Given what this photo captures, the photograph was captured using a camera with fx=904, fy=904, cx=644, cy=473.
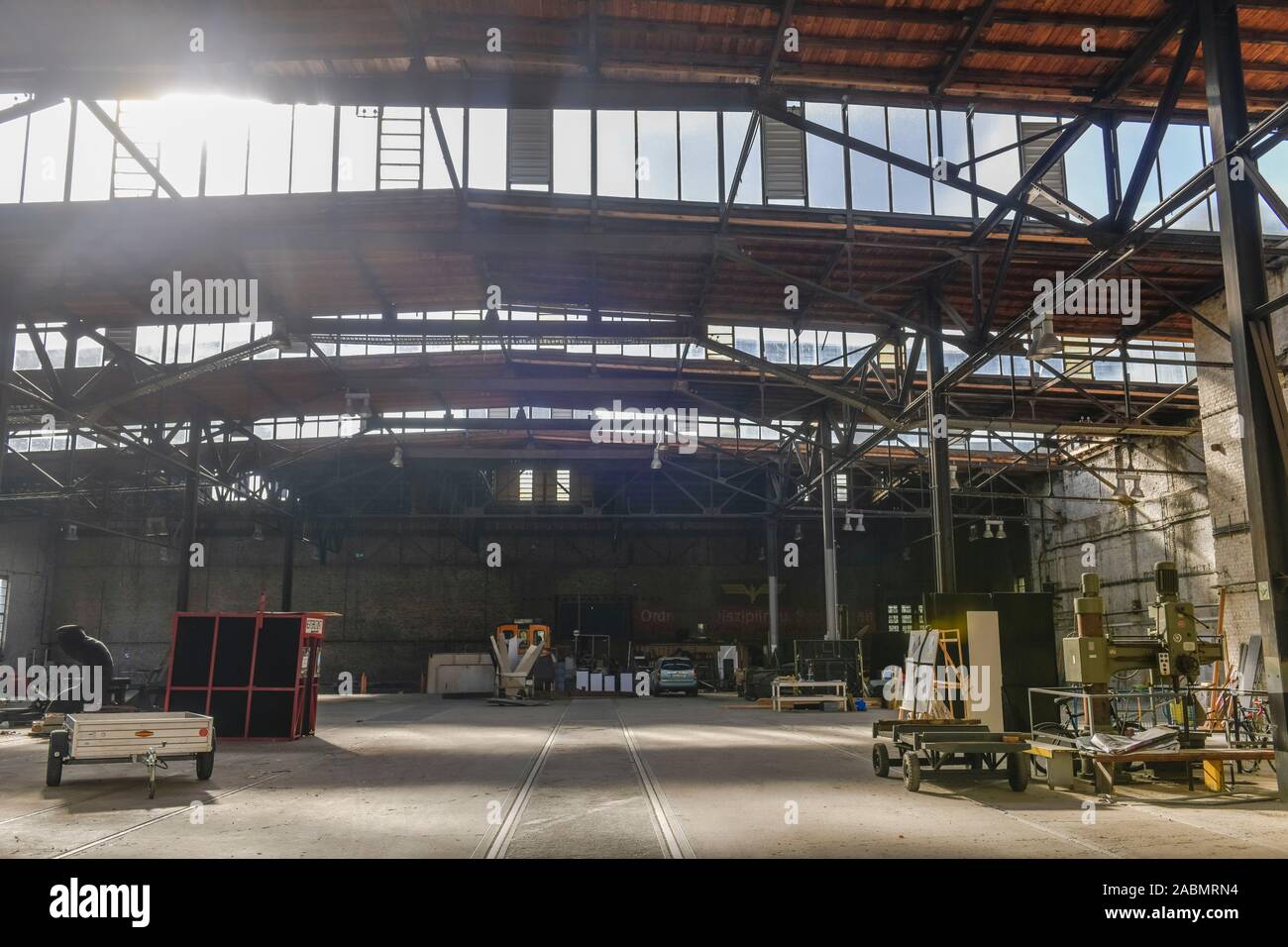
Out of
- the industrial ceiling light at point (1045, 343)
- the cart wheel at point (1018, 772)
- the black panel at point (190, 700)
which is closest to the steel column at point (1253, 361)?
the cart wheel at point (1018, 772)

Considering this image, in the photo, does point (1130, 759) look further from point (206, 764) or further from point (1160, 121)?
point (206, 764)

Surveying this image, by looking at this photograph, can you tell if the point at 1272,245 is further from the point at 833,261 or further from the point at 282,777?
the point at 282,777

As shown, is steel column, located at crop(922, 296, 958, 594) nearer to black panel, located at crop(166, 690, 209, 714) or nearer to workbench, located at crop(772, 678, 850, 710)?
workbench, located at crop(772, 678, 850, 710)

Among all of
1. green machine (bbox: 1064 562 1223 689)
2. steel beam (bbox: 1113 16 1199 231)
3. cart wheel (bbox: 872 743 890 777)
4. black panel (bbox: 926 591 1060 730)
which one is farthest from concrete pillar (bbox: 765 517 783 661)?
steel beam (bbox: 1113 16 1199 231)

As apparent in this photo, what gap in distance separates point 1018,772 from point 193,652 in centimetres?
1396

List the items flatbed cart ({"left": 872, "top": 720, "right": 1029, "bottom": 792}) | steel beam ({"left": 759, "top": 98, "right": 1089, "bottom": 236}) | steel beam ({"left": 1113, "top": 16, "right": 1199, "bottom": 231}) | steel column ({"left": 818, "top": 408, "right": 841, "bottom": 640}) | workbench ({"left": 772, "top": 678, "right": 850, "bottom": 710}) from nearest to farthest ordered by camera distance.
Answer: flatbed cart ({"left": 872, "top": 720, "right": 1029, "bottom": 792}) < steel beam ({"left": 1113, "top": 16, "right": 1199, "bottom": 231}) < steel beam ({"left": 759, "top": 98, "right": 1089, "bottom": 236}) < workbench ({"left": 772, "top": 678, "right": 850, "bottom": 710}) < steel column ({"left": 818, "top": 408, "right": 841, "bottom": 640})

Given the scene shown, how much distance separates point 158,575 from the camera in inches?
1538

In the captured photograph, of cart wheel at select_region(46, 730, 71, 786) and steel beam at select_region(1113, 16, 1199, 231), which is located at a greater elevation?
steel beam at select_region(1113, 16, 1199, 231)

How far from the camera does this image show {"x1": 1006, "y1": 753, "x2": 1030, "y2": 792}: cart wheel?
10.3 meters

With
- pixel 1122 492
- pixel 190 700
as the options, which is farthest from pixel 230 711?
pixel 1122 492

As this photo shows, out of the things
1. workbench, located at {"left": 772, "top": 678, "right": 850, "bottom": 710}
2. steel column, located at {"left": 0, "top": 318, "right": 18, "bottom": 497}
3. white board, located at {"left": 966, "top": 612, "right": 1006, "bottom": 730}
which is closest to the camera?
white board, located at {"left": 966, "top": 612, "right": 1006, "bottom": 730}

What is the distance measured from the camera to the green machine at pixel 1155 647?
1072 cm

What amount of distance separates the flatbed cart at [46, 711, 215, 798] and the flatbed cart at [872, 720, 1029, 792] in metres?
8.46

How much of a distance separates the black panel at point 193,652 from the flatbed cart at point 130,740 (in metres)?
5.49
